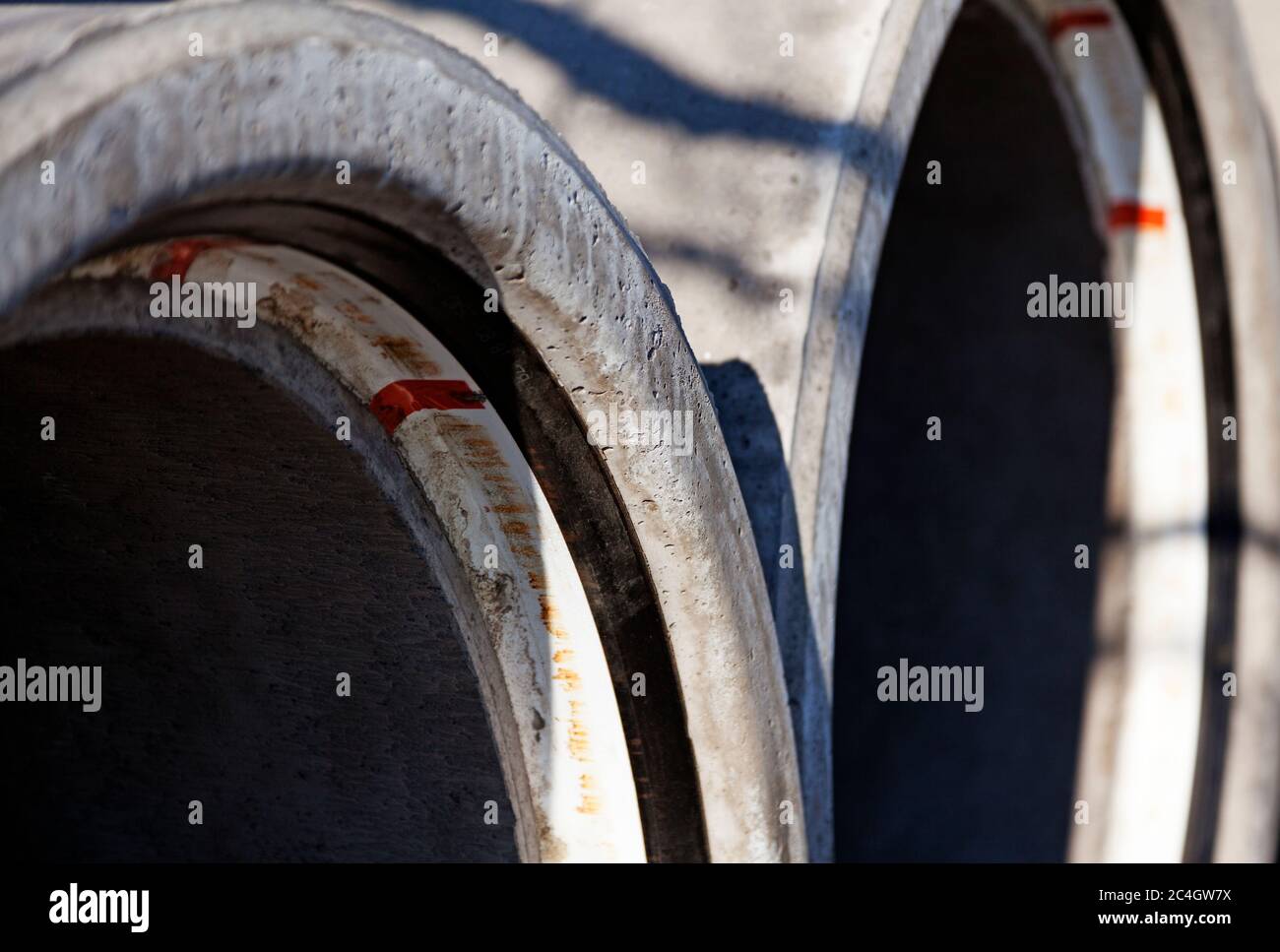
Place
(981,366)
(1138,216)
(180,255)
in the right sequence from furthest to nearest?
(981,366) < (1138,216) < (180,255)

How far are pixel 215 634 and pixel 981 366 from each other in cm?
276

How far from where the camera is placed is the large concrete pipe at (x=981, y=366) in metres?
2.19

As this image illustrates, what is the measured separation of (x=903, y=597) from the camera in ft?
14.0

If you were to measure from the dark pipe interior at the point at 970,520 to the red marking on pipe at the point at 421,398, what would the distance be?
2.60m

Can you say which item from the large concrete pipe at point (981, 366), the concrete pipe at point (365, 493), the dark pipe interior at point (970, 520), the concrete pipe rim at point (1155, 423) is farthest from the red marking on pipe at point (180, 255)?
the dark pipe interior at point (970, 520)

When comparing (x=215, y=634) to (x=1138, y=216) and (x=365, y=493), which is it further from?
(x=1138, y=216)

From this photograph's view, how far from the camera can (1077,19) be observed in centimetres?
325

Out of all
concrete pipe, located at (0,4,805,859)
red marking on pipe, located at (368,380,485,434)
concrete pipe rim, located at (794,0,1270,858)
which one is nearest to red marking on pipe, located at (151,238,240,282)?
concrete pipe, located at (0,4,805,859)

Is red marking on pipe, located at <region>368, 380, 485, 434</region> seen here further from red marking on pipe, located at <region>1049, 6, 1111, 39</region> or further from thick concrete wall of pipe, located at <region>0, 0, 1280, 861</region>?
red marking on pipe, located at <region>1049, 6, 1111, 39</region>

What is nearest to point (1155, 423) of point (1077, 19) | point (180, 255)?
point (1077, 19)

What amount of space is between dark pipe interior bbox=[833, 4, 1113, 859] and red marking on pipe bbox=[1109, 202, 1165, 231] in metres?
0.17

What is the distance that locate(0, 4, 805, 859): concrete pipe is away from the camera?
117 cm
